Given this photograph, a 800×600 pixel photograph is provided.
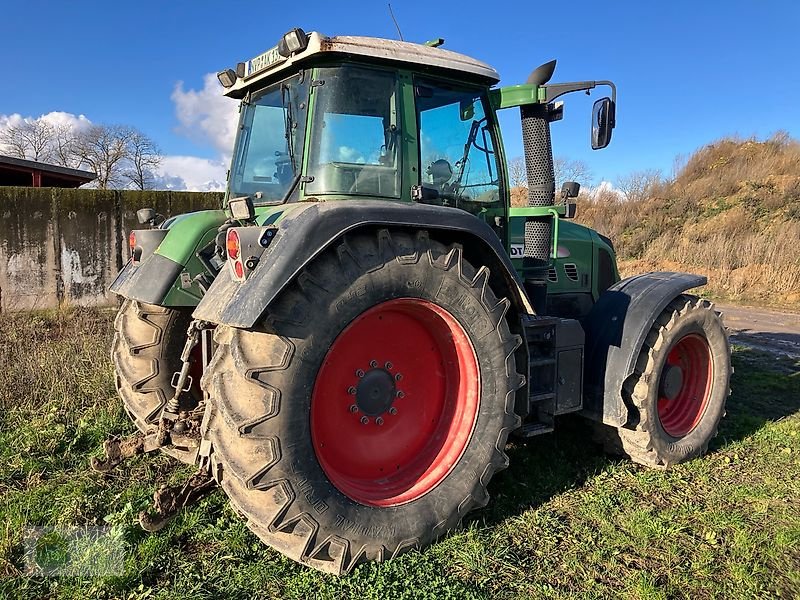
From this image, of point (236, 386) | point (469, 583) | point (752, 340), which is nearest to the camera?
point (236, 386)

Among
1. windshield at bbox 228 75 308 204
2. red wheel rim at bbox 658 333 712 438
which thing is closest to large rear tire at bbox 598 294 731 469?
red wheel rim at bbox 658 333 712 438

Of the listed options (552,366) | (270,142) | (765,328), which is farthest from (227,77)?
(765,328)

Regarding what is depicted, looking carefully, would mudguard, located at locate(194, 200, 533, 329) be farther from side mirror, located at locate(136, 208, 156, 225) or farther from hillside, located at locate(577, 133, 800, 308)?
hillside, located at locate(577, 133, 800, 308)

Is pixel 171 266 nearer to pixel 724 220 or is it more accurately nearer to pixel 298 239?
pixel 298 239

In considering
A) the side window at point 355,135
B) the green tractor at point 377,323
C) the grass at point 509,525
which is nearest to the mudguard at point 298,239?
the green tractor at point 377,323

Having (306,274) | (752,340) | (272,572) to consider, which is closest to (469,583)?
(272,572)

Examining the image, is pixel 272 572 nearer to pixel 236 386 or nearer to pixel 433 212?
pixel 236 386

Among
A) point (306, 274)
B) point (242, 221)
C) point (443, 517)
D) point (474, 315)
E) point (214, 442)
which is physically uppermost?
point (242, 221)

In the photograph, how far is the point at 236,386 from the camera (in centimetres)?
264

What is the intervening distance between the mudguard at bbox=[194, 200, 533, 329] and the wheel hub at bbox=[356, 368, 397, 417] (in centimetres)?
81

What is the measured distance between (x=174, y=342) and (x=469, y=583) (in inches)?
99.2

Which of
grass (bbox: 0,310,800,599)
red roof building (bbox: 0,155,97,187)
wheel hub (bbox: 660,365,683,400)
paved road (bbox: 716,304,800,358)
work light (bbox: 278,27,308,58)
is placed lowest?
grass (bbox: 0,310,800,599)

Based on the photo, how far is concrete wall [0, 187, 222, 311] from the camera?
8.63m

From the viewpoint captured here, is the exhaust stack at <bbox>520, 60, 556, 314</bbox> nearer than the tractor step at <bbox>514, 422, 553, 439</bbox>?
No
